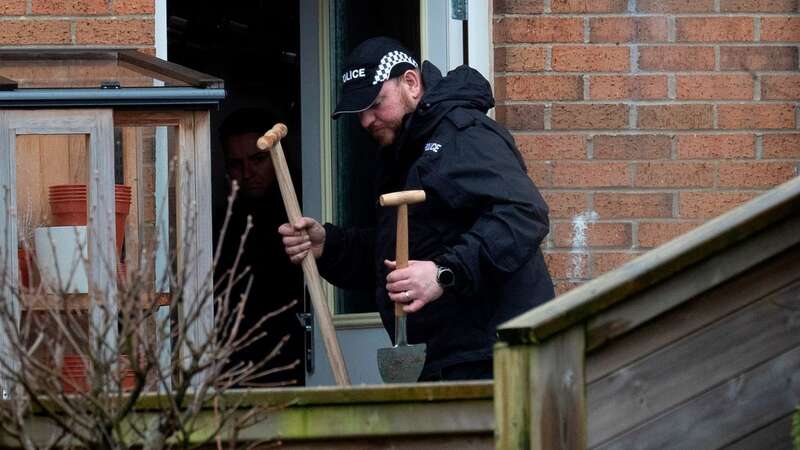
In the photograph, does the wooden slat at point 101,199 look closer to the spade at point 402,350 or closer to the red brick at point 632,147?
the spade at point 402,350

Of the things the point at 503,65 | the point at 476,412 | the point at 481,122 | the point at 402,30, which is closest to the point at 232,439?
the point at 476,412

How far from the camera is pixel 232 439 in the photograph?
3762 millimetres

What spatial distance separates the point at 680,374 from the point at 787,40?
265 centimetres

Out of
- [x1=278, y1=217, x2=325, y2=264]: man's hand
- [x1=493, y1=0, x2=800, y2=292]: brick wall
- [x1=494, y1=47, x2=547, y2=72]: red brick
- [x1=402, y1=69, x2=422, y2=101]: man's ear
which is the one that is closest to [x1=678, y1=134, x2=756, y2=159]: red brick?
[x1=493, y1=0, x2=800, y2=292]: brick wall

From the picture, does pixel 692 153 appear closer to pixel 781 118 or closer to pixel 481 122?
pixel 781 118

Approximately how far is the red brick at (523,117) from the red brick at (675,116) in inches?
14.2

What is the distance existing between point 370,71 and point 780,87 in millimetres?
1693

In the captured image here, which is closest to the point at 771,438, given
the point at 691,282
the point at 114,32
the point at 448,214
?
the point at 691,282

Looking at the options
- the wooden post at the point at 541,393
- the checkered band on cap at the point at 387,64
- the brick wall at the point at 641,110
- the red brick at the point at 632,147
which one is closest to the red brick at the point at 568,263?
Result: the brick wall at the point at 641,110

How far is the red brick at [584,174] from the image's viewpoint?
19.7ft

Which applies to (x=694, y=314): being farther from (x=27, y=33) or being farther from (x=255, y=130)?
(x=255, y=130)

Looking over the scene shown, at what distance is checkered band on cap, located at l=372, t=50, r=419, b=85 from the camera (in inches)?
206

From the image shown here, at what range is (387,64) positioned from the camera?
5242 mm

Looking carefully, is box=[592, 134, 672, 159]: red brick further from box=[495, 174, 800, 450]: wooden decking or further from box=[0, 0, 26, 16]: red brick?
box=[495, 174, 800, 450]: wooden decking
